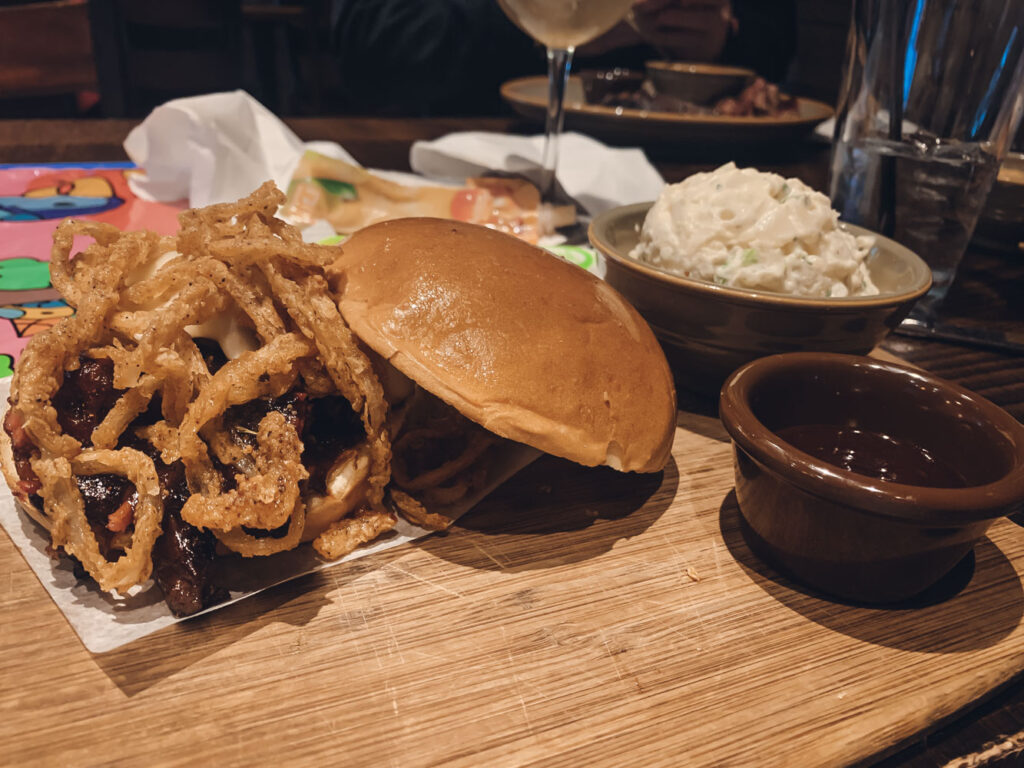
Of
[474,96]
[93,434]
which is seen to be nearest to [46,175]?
[93,434]

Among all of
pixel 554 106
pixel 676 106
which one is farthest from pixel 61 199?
pixel 676 106

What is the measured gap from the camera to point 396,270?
142 cm

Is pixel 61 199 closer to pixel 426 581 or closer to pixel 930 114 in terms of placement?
pixel 426 581

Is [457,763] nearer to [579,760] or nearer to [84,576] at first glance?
[579,760]

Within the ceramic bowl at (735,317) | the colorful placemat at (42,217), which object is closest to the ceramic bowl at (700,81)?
the ceramic bowl at (735,317)

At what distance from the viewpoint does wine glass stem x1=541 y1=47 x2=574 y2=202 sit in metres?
2.66

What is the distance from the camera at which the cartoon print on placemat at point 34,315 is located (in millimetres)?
1772

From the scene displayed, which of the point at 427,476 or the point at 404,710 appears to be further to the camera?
the point at 427,476

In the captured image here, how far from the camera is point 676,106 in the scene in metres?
3.46

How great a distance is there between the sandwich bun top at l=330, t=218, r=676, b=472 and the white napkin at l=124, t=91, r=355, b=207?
53.4 inches

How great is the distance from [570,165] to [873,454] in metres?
2.09

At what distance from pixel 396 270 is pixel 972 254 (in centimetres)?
276

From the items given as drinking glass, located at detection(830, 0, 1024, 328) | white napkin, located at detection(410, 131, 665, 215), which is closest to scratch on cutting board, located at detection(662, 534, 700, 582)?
drinking glass, located at detection(830, 0, 1024, 328)

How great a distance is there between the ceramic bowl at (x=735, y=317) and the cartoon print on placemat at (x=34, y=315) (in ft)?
4.49
